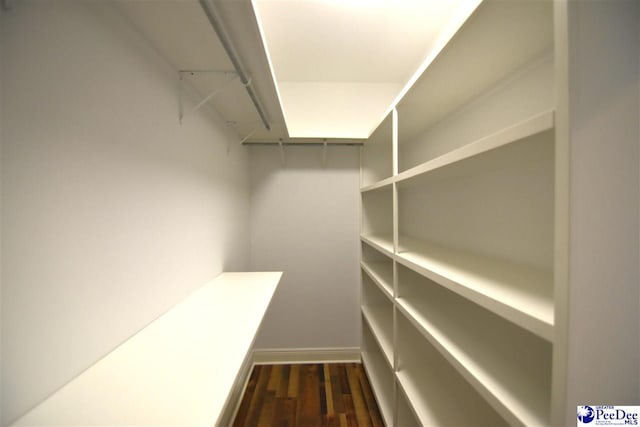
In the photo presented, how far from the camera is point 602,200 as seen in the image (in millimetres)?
444

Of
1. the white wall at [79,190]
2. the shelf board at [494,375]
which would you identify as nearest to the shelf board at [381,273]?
the shelf board at [494,375]

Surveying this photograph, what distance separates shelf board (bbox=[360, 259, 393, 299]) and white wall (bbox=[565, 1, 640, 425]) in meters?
0.91

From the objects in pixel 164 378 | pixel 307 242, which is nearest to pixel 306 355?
pixel 307 242

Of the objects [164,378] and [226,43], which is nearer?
[164,378]

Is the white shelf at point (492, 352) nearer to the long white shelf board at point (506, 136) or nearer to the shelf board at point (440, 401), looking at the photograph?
the shelf board at point (440, 401)

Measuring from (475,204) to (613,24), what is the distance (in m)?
0.81

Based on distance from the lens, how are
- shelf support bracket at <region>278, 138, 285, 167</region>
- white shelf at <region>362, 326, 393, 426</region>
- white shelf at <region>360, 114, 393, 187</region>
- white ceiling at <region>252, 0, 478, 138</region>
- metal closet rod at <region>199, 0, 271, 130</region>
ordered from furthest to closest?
white shelf at <region>360, 114, 393, 187</region> < shelf support bracket at <region>278, 138, 285, 167</region> < white shelf at <region>362, 326, 393, 426</region> < white ceiling at <region>252, 0, 478, 138</region> < metal closet rod at <region>199, 0, 271, 130</region>

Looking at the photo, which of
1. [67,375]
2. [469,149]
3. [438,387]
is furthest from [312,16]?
[438,387]

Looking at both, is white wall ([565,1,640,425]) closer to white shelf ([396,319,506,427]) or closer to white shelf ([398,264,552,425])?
white shelf ([398,264,552,425])

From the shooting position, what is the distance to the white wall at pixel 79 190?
0.49m

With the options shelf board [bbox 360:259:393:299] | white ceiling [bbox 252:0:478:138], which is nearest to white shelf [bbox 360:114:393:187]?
white ceiling [bbox 252:0:478:138]

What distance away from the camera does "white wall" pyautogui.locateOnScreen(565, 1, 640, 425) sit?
442 mm

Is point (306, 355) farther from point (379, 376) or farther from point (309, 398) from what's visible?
point (379, 376)

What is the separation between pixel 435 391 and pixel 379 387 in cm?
77
